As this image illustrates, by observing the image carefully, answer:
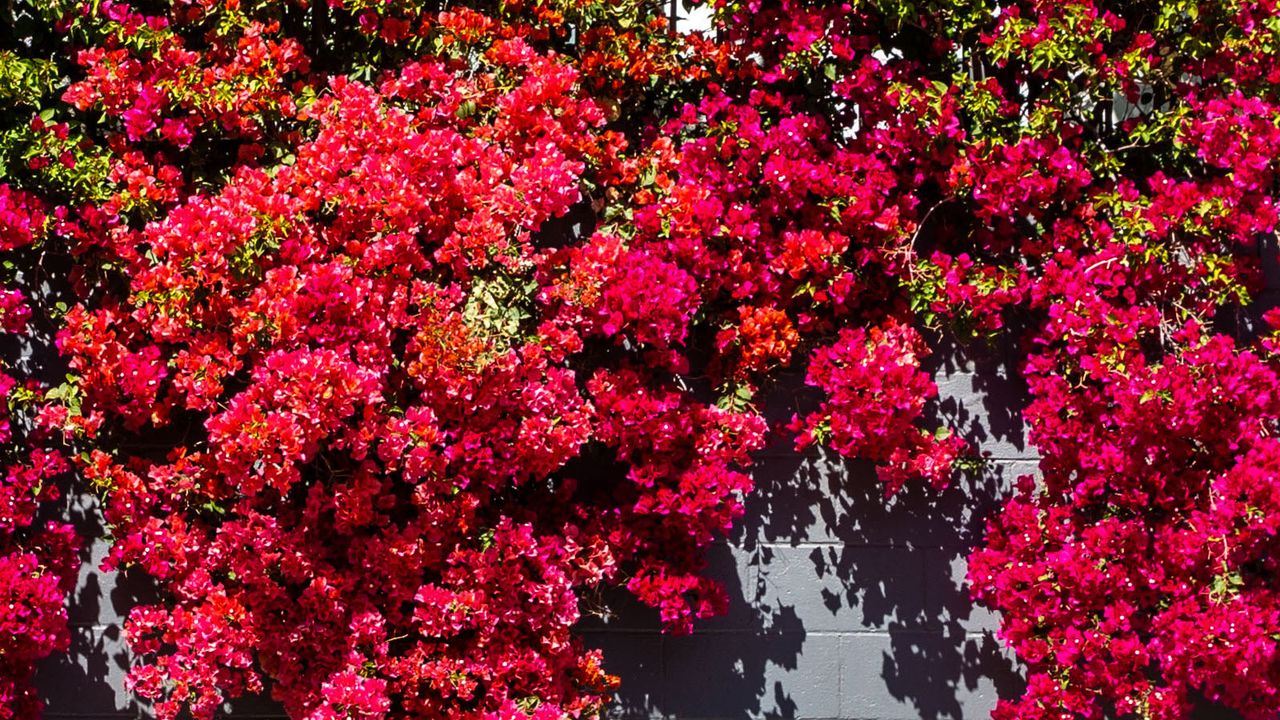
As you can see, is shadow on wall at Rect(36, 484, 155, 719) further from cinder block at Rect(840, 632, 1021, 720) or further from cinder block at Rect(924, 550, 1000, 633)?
cinder block at Rect(924, 550, 1000, 633)

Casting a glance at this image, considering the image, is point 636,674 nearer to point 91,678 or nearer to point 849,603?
point 849,603

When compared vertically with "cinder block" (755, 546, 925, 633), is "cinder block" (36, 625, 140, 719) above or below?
below

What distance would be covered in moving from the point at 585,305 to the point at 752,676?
1054 mm

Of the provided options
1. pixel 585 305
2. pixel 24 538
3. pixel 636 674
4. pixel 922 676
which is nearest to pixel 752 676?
pixel 636 674

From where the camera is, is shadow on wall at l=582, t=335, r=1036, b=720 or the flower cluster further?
shadow on wall at l=582, t=335, r=1036, b=720

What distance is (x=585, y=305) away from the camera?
2877mm

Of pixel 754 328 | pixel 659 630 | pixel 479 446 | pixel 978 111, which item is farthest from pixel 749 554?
pixel 978 111

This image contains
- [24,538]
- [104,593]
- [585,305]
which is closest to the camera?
[585,305]

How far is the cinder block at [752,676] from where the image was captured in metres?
3.25

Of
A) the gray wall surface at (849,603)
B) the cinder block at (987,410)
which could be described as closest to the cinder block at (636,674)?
the gray wall surface at (849,603)

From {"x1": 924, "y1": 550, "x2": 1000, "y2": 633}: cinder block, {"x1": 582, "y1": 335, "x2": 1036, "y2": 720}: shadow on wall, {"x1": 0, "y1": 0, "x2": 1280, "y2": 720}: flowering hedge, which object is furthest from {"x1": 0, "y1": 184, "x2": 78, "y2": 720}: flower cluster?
{"x1": 924, "y1": 550, "x2": 1000, "y2": 633}: cinder block

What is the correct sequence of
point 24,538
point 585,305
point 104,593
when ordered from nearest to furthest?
point 585,305, point 24,538, point 104,593

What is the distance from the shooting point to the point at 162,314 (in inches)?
111

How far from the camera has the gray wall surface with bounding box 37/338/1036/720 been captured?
128 inches
